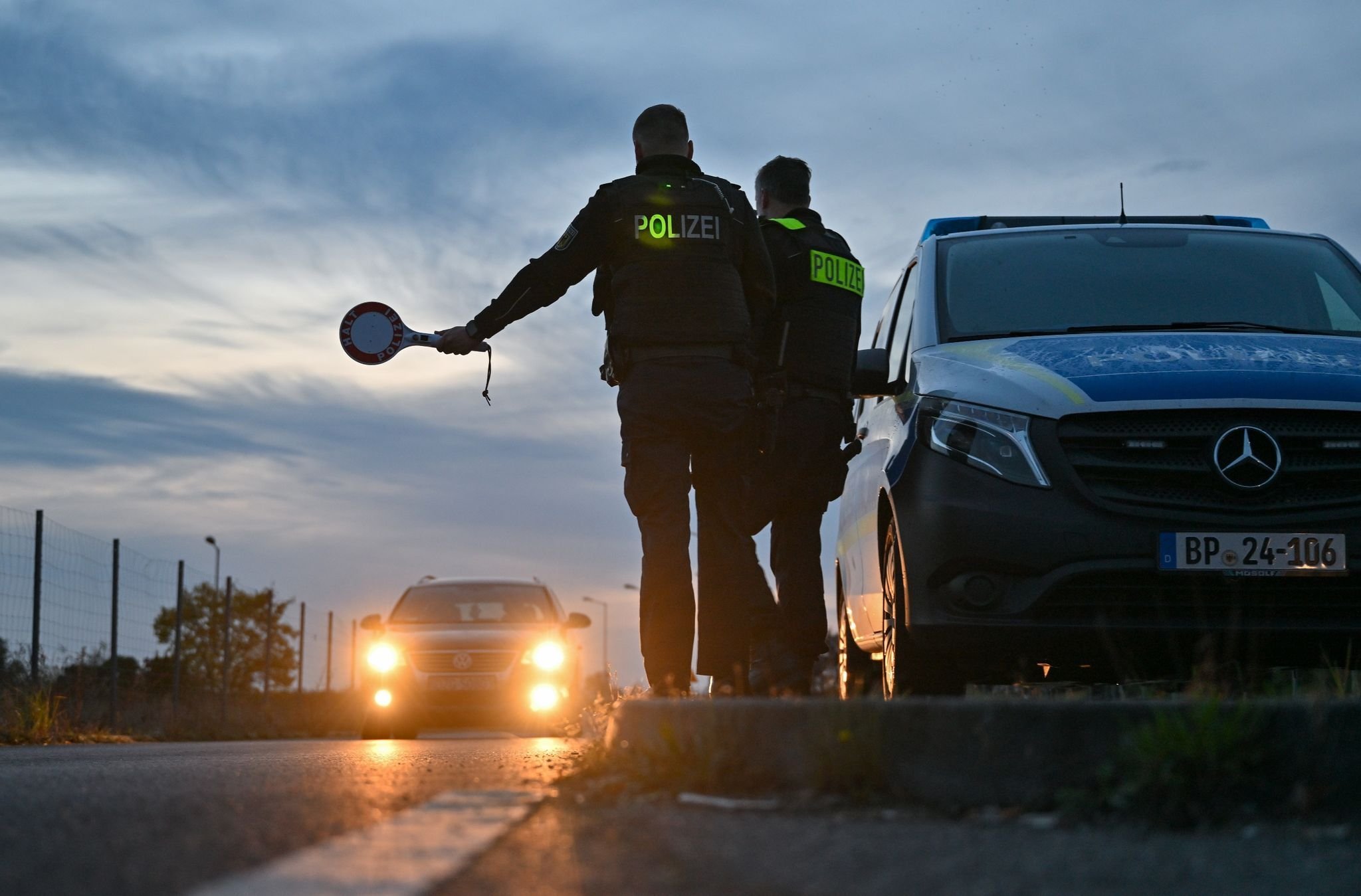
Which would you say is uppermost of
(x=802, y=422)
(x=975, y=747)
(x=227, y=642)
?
(x=802, y=422)

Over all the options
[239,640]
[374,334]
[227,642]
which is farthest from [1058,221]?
[239,640]

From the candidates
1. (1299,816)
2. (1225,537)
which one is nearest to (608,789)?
(1299,816)

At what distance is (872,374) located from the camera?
6754mm

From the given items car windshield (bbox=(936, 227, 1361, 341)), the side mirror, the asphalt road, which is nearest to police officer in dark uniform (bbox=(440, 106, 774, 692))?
the side mirror

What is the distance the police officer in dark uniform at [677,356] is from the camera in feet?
20.8

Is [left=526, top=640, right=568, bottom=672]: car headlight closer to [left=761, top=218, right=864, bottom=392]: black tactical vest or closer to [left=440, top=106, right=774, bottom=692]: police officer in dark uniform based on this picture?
[left=761, top=218, right=864, bottom=392]: black tactical vest

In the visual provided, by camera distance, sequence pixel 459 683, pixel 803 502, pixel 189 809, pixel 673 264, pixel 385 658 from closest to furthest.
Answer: pixel 189 809 < pixel 673 264 < pixel 803 502 < pixel 459 683 < pixel 385 658

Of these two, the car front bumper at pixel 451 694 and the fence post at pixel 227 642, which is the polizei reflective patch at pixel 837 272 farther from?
the fence post at pixel 227 642

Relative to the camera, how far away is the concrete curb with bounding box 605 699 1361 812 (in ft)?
11.9

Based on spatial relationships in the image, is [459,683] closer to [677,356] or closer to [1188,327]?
[677,356]

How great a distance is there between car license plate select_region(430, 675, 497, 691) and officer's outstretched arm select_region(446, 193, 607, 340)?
28.4 ft

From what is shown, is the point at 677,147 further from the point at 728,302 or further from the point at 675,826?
the point at 675,826

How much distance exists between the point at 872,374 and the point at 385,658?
950 cm

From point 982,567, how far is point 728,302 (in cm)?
159
